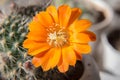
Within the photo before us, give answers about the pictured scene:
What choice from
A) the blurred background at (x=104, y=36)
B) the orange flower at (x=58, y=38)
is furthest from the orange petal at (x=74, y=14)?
the blurred background at (x=104, y=36)

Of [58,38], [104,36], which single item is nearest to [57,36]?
[58,38]

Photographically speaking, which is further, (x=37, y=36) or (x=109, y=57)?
(x=109, y=57)

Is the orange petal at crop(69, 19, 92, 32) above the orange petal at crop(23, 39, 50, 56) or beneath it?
above

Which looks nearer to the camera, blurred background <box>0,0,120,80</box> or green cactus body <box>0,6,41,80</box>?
green cactus body <box>0,6,41,80</box>

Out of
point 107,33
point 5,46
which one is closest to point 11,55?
point 5,46

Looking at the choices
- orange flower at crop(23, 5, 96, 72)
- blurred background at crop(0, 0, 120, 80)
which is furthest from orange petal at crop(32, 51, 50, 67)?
blurred background at crop(0, 0, 120, 80)

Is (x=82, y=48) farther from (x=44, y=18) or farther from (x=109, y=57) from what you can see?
(x=109, y=57)

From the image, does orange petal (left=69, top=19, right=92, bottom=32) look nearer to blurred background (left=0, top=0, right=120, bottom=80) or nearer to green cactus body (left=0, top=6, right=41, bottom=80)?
green cactus body (left=0, top=6, right=41, bottom=80)
